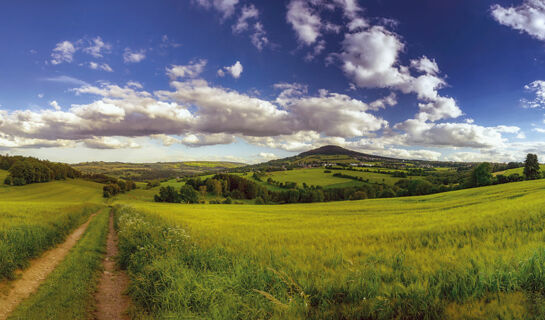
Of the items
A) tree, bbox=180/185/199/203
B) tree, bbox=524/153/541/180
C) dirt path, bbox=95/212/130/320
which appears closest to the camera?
dirt path, bbox=95/212/130/320

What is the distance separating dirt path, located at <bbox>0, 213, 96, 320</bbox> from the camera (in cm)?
637

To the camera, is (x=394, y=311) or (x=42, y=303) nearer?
(x=394, y=311)

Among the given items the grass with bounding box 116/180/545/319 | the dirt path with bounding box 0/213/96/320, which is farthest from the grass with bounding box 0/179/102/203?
the grass with bounding box 116/180/545/319

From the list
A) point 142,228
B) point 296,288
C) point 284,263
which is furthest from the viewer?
point 142,228

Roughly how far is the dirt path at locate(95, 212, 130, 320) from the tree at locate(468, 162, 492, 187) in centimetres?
7341

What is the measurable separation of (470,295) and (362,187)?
99.2 m

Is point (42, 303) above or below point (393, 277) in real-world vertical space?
below

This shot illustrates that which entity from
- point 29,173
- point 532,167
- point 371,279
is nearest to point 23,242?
point 371,279

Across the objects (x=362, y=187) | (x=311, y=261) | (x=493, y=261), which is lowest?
(x=362, y=187)

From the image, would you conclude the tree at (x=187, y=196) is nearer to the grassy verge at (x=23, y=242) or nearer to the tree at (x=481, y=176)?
the grassy verge at (x=23, y=242)

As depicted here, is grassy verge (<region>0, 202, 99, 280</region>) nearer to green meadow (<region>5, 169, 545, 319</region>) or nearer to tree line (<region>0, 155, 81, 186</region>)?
green meadow (<region>5, 169, 545, 319</region>)

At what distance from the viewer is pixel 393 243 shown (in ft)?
20.5

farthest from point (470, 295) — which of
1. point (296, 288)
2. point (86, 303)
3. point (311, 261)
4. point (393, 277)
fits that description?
point (86, 303)

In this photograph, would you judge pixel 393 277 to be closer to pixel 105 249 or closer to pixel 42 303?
pixel 42 303
